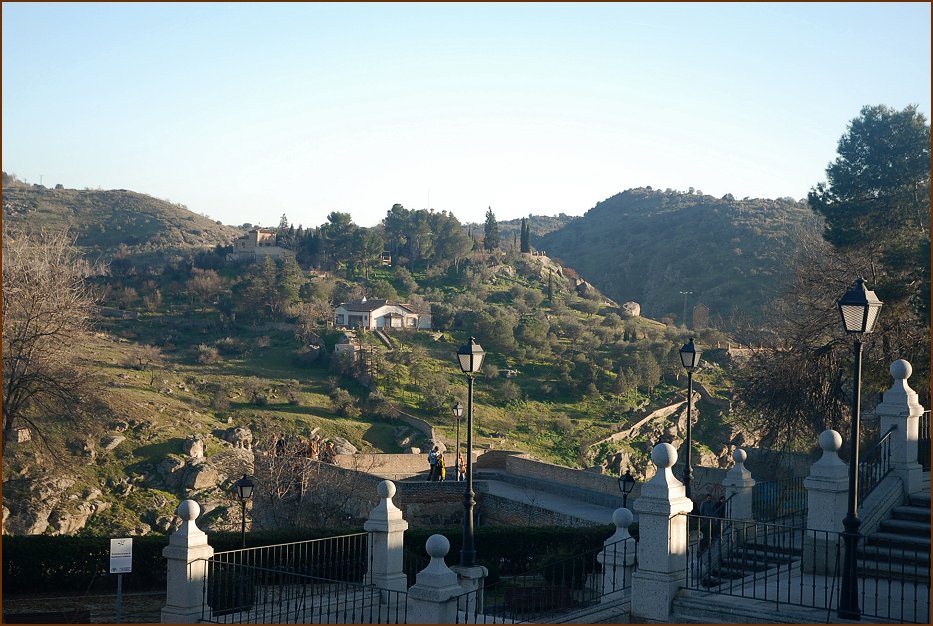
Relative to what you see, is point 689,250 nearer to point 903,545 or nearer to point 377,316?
point 377,316

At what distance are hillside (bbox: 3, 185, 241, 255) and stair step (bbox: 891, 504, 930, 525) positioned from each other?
329 ft

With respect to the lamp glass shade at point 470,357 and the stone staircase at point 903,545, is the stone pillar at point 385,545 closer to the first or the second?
the lamp glass shade at point 470,357

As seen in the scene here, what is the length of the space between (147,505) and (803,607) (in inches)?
1241

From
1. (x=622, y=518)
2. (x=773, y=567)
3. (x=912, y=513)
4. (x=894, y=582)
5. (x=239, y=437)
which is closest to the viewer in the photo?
(x=894, y=582)

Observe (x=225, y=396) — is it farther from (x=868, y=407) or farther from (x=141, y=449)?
(x=868, y=407)

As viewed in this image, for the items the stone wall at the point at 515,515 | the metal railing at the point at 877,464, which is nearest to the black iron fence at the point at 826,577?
the metal railing at the point at 877,464

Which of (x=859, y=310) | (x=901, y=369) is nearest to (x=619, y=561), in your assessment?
(x=859, y=310)

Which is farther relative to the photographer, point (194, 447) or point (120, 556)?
point (194, 447)

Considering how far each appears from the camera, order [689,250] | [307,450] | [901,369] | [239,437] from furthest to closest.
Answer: [689,250] → [239,437] → [307,450] → [901,369]

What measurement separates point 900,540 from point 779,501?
16.0ft

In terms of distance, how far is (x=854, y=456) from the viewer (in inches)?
351

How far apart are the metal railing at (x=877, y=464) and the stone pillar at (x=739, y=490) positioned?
194cm

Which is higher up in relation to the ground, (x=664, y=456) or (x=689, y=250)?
(x=689, y=250)

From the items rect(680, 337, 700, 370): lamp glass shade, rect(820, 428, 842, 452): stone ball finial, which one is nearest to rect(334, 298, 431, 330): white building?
rect(680, 337, 700, 370): lamp glass shade
